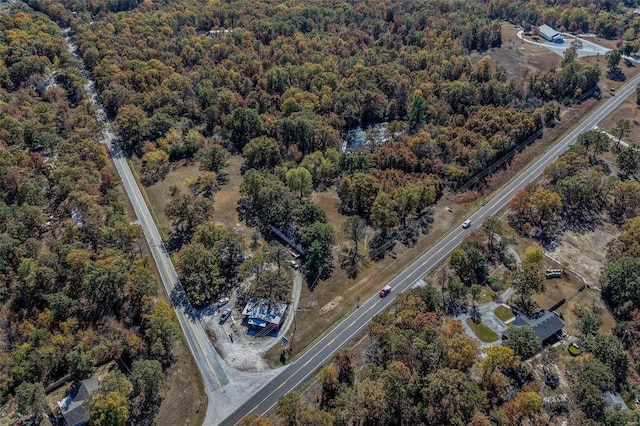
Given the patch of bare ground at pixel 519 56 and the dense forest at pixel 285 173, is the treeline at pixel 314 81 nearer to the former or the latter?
the dense forest at pixel 285 173


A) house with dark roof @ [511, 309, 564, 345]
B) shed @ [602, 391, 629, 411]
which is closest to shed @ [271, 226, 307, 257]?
house with dark roof @ [511, 309, 564, 345]

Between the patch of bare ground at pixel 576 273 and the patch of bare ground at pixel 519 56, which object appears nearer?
the patch of bare ground at pixel 576 273

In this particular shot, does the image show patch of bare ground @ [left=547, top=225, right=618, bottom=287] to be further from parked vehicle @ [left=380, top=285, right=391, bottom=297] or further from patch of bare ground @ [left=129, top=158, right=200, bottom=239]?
patch of bare ground @ [left=129, top=158, right=200, bottom=239]

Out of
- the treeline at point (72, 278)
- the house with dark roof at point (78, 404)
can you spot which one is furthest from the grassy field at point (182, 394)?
the house with dark roof at point (78, 404)

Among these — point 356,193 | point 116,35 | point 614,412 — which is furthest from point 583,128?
point 116,35

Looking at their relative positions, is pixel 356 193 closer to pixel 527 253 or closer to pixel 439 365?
pixel 527 253

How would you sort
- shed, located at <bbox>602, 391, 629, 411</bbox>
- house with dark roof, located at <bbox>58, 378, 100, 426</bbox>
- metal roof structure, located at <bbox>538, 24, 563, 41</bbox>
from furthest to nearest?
metal roof structure, located at <bbox>538, 24, 563, 41</bbox> → shed, located at <bbox>602, 391, 629, 411</bbox> → house with dark roof, located at <bbox>58, 378, 100, 426</bbox>

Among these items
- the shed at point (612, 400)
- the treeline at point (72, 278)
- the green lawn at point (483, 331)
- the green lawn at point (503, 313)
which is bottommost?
the shed at point (612, 400)
